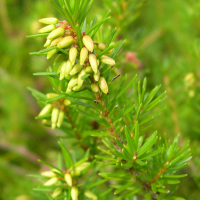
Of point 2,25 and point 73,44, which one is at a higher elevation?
point 2,25

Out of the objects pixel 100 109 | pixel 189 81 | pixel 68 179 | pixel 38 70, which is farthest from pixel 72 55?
pixel 38 70

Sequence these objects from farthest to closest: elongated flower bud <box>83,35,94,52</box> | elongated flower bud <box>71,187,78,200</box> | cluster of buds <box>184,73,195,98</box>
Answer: cluster of buds <box>184,73,195,98</box>
elongated flower bud <box>71,187,78,200</box>
elongated flower bud <box>83,35,94,52</box>

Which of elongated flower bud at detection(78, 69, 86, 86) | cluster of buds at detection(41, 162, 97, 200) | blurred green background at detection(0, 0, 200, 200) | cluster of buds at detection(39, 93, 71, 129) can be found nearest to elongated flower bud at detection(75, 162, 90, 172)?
cluster of buds at detection(41, 162, 97, 200)

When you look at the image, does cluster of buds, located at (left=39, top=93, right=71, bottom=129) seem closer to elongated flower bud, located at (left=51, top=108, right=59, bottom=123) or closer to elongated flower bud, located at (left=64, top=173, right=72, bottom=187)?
elongated flower bud, located at (left=51, top=108, right=59, bottom=123)

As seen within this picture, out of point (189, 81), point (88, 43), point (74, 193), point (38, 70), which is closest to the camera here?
point (88, 43)

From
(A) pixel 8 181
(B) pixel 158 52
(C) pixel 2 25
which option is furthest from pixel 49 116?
(C) pixel 2 25

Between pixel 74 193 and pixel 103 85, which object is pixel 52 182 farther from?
pixel 103 85

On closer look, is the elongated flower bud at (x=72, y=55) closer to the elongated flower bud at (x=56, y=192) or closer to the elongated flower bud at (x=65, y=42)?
the elongated flower bud at (x=65, y=42)

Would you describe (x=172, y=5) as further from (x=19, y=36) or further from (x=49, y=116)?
(x=49, y=116)
